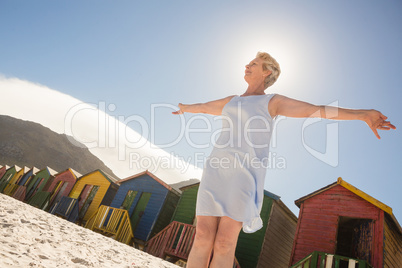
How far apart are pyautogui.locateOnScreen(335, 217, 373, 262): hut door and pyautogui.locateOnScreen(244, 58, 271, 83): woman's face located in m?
8.62

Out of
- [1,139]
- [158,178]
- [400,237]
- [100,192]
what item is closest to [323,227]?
[400,237]

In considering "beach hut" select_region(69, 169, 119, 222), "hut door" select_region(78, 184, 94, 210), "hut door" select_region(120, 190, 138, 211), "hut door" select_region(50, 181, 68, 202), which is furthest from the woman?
"hut door" select_region(50, 181, 68, 202)

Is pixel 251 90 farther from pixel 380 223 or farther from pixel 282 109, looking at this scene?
pixel 380 223

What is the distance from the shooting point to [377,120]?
128 centimetres

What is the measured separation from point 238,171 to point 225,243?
1.31ft

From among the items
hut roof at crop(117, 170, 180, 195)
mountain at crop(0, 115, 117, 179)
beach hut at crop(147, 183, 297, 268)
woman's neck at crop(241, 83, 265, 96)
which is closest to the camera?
woman's neck at crop(241, 83, 265, 96)

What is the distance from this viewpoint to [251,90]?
1916 mm

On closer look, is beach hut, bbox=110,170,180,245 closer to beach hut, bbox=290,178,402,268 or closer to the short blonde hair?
beach hut, bbox=290,178,402,268

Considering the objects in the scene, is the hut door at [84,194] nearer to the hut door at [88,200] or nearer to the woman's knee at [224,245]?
the hut door at [88,200]

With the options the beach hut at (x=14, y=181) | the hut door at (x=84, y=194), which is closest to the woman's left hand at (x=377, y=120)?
the hut door at (x=84, y=194)

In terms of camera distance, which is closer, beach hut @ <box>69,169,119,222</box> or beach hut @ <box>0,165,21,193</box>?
beach hut @ <box>69,169,119,222</box>

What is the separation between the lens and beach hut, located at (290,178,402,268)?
24.2 ft

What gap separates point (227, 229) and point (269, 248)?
11.5m

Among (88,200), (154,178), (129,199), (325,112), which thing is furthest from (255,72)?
(88,200)
